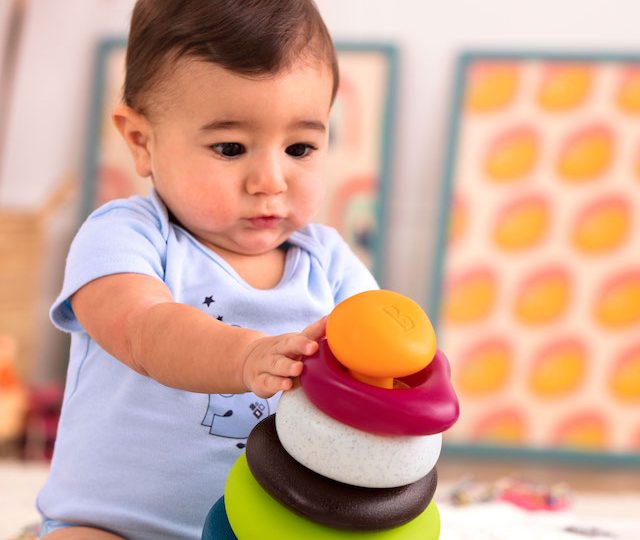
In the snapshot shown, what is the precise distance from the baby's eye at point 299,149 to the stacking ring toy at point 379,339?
0.28m

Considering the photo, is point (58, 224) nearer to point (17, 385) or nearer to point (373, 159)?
point (17, 385)

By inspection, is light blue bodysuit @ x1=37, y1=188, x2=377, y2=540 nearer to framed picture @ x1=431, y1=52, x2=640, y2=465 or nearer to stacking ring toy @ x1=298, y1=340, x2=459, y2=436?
stacking ring toy @ x1=298, y1=340, x2=459, y2=436

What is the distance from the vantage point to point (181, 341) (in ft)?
2.42

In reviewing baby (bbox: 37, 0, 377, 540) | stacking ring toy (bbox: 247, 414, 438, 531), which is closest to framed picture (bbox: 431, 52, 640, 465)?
baby (bbox: 37, 0, 377, 540)

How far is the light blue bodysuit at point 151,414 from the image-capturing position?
2.96 ft

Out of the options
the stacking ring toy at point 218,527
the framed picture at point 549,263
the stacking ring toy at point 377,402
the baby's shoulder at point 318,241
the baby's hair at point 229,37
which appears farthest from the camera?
the framed picture at point 549,263

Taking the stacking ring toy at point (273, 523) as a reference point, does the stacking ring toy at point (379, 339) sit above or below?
above

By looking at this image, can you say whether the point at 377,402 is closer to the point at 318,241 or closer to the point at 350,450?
the point at 350,450

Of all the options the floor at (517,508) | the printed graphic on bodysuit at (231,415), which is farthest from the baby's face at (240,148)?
the floor at (517,508)

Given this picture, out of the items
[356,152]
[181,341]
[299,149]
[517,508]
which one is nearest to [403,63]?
[356,152]

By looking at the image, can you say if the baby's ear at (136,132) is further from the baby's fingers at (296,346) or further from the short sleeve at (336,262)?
the baby's fingers at (296,346)

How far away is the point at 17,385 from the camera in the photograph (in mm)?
2352

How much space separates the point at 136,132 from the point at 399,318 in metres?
0.42

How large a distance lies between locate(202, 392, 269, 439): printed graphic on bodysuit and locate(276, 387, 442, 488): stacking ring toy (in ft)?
0.73
